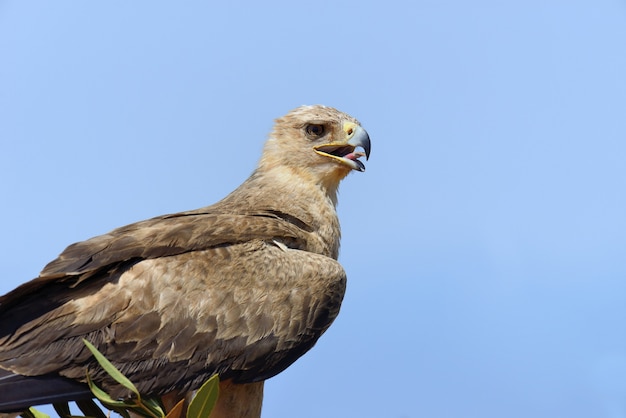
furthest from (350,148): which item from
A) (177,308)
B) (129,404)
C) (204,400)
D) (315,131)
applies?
(204,400)

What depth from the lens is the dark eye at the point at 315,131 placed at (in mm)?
7031

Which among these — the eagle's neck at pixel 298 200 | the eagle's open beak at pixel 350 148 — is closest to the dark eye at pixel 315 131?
the eagle's open beak at pixel 350 148

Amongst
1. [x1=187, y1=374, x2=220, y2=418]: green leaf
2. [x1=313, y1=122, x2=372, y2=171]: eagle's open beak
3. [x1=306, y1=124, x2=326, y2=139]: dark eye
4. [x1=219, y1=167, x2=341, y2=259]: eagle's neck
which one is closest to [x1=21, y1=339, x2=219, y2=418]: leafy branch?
[x1=187, y1=374, x2=220, y2=418]: green leaf

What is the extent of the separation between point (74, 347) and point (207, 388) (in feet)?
3.62

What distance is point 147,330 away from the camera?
498 centimetres

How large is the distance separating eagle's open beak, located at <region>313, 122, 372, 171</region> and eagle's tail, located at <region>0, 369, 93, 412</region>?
109 inches

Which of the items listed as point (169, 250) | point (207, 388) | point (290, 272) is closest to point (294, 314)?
point (290, 272)

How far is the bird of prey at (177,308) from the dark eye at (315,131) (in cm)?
97

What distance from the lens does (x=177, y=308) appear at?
5164 millimetres

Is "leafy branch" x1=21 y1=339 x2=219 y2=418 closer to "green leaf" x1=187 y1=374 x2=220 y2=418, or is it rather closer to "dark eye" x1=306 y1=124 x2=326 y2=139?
"green leaf" x1=187 y1=374 x2=220 y2=418

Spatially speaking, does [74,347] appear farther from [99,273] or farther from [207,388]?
[207,388]

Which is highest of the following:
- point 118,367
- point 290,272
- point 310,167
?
point 310,167

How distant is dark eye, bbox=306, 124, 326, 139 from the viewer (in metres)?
7.03

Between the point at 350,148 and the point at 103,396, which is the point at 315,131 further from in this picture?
the point at 103,396
